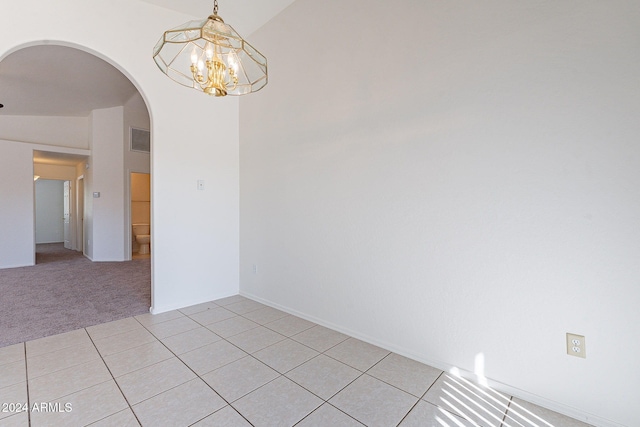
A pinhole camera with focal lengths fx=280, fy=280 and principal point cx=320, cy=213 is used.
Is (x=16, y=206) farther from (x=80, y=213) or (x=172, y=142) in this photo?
(x=172, y=142)

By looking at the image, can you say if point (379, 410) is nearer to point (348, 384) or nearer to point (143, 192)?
point (348, 384)

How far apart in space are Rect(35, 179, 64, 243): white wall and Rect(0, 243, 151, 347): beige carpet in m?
4.69

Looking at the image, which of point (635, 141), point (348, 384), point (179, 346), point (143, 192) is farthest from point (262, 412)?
point (143, 192)

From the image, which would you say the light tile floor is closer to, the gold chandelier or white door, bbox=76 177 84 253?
the gold chandelier

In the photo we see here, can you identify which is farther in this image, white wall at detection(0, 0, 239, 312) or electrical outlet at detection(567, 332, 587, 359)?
white wall at detection(0, 0, 239, 312)

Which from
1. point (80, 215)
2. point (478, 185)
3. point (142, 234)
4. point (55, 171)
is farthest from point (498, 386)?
point (55, 171)

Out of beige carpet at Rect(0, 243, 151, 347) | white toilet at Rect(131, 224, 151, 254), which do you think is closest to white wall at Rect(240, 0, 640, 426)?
beige carpet at Rect(0, 243, 151, 347)

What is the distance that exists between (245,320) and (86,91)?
5.01m

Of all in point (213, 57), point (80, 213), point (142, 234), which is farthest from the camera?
point (80, 213)

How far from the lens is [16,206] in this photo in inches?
217

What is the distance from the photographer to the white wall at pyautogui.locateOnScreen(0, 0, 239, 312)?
245 cm

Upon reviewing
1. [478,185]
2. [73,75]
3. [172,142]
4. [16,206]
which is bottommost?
[16,206]

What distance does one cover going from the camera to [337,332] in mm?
2570

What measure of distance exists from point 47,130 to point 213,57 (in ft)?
21.8
